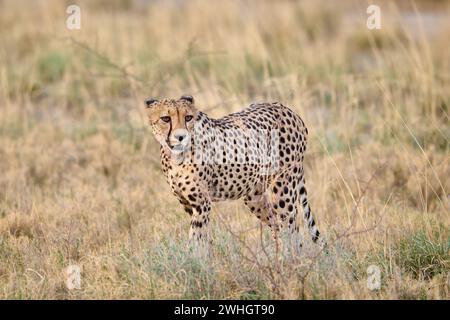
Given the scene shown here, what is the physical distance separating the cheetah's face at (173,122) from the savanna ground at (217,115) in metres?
0.53

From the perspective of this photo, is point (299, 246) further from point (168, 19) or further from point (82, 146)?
point (168, 19)

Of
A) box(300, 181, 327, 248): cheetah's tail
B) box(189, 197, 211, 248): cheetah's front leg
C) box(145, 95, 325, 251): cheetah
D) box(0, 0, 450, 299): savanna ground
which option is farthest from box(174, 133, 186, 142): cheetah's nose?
box(300, 181, 327, 248): cheetah's tail

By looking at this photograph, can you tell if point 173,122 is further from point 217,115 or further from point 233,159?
point 217,115

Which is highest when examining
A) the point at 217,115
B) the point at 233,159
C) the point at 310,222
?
the point at 217,115

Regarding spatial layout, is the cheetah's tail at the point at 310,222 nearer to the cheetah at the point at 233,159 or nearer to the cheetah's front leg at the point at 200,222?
the cheetah at the point at 233,159

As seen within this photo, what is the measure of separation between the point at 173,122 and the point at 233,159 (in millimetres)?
472

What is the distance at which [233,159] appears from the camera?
15.4 feet

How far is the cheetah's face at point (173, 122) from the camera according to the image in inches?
171

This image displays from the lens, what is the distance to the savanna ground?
438 centimetres

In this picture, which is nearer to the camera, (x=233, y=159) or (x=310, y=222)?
(x=233, y=159)

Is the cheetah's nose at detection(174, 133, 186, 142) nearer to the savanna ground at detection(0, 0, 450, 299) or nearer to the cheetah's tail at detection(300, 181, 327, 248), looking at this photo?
the savanna ground at detection(0, 0, 450, 299)

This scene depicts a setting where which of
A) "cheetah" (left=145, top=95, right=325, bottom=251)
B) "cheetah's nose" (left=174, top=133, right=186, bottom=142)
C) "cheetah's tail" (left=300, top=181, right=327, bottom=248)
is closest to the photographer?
"cheetah's nose" (left=174, top=133, right=186, bottom=142)

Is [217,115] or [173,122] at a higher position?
[217,115]

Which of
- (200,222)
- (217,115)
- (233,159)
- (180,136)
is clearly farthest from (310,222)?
(217,115)
